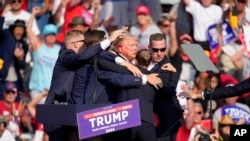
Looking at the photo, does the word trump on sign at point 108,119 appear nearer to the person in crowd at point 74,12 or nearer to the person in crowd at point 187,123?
the person in crowd at point 187,123

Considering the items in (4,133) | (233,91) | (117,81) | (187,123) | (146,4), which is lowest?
(4,133)

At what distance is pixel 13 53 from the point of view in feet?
63.3

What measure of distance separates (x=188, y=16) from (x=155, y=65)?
202 inches

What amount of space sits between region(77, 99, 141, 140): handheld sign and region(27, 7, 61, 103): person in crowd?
590cm

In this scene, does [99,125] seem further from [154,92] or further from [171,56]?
[171,56]

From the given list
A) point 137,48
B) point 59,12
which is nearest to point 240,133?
point 137,48

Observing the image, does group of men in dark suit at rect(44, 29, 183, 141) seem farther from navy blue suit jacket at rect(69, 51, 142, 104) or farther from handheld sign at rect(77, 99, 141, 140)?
handheld sign at rect(77, 99, 141, 140)

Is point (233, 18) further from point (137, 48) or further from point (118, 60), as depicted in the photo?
point (118, 60)

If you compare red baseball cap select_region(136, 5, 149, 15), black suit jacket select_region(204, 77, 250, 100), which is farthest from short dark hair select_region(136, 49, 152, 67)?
red baseball cap select_region(136, 5, 149, 15)

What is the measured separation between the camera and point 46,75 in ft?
62.3

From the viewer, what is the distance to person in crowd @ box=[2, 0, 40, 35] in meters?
19.6

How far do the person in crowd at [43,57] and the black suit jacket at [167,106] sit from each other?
15.4 feet

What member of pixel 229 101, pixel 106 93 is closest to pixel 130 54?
pixel 106 93

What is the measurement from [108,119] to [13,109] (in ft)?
19.2
